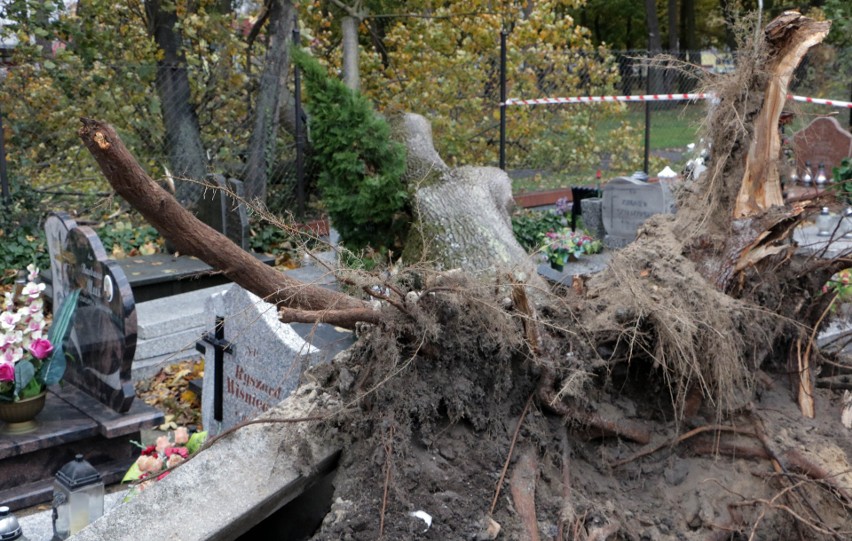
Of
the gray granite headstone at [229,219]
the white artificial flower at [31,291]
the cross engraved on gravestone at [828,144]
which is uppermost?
the cross engraved on gravestone at [828,144]

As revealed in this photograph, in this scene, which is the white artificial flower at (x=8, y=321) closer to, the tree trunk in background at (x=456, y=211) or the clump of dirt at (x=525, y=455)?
the tree trunk in background at (x=456, y=211)

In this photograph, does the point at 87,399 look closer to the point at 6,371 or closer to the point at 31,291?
the point at 6,371

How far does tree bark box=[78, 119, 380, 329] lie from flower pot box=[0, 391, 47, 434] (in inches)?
126

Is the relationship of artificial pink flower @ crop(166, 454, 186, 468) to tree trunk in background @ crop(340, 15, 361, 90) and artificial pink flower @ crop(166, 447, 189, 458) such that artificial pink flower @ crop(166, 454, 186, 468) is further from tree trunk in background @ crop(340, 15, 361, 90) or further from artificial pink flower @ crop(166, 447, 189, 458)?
tree trunk in background @ crop(340, 15, 361, 90)

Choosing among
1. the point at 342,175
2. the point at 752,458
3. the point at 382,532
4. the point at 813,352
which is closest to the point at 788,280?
the point at 813,352

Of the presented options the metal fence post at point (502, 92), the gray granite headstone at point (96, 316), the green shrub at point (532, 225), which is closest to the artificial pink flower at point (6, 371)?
the gray granite headstone at point (96, 316)

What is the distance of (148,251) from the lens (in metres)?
9.12

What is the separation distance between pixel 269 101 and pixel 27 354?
21.2ft

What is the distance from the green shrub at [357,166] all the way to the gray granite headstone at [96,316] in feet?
7.53

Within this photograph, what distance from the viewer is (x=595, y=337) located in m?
2.75

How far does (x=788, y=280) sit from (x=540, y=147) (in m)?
10.6

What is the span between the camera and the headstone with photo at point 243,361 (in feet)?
14.3

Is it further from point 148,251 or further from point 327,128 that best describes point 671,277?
point 148,251

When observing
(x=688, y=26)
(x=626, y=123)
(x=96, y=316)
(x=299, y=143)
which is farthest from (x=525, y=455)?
(x=688, y=26)
